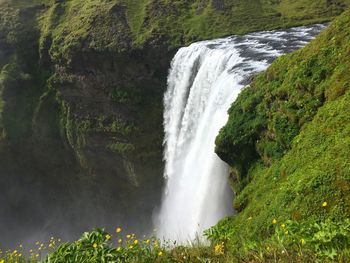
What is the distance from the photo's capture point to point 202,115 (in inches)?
1362

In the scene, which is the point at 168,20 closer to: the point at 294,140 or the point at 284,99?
the point at 284,99

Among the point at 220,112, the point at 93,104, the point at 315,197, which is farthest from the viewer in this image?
the point at 93,104

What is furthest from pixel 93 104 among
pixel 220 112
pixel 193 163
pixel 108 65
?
pixel 220 112

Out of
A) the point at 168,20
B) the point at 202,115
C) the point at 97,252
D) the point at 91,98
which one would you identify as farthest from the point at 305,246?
the point at 168,20

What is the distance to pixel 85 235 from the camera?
923 cm

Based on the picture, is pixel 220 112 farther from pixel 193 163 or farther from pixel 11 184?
pixel 11 184

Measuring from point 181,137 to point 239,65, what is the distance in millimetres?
10497

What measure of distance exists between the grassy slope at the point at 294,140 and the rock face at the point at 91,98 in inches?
988

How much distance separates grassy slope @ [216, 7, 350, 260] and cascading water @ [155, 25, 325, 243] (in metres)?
4.34

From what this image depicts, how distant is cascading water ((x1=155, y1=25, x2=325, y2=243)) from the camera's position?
28558 millimetres

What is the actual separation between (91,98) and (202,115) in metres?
22.8

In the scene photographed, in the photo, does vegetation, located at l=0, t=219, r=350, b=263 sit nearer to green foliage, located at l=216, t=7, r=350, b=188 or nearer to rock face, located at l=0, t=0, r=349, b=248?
green foliage, located at l=216, t=7, r=350, b=188

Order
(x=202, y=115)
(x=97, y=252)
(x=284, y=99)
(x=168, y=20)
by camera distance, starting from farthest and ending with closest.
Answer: (x=168, y=20) → (x=202, y=115) → (x=284, y=99) → (x=97, y=252)

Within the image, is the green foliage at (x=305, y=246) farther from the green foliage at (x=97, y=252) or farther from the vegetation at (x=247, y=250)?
the green foliage at (x=97, y=252)
